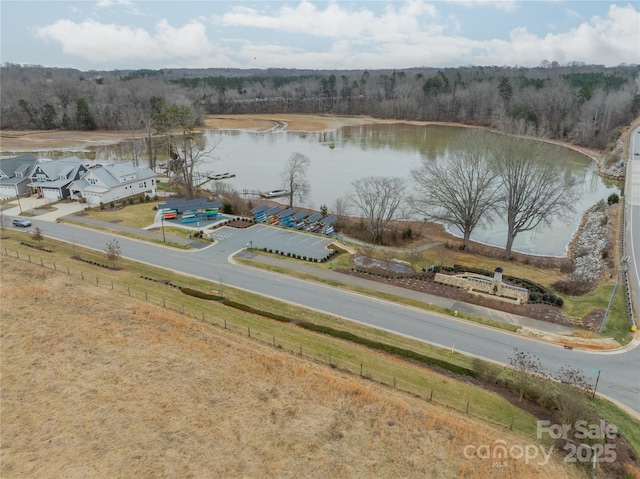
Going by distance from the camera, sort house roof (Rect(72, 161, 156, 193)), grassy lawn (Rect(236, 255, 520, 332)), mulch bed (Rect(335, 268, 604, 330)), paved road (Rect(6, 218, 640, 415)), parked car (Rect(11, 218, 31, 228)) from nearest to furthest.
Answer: paved road (Rect(6, 218, 640, 415)) → grassy lawn (Rect(236, 255, 520, 332)) → mulch bed (Rect(335, 268, 604, 330)) → parked car (Rect(11, 218, 31, 228)) → house roof (Rect(72, 161, 156, 193))

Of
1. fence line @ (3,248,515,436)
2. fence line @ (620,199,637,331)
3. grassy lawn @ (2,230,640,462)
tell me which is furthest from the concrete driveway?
fence line @ (620,199,637,331)

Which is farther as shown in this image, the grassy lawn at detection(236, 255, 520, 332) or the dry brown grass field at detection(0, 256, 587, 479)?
the grassy lawn at detection(236, 255, 520, 332)

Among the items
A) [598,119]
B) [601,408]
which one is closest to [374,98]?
[598,119]

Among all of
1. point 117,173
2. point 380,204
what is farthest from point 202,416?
point 117,173

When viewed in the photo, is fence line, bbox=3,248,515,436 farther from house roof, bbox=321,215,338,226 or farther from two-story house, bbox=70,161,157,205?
two-story house, bbox=70,161,157,205

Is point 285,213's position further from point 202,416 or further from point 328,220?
point 202,416

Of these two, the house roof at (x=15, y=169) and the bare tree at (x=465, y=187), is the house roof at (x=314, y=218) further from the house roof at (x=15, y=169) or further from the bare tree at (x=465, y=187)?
the house roof at (x=15, y=169)
